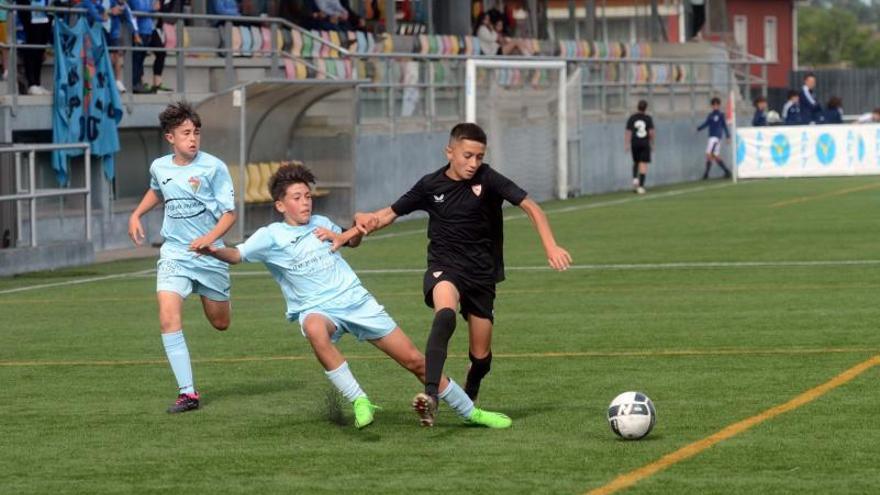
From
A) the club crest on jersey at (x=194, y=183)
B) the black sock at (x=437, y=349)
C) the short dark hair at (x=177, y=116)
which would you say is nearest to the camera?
the black sock at (x=437, y=349)

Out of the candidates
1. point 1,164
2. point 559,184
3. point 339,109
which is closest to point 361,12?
point 559,184

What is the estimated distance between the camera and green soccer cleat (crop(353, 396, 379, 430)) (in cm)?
1008

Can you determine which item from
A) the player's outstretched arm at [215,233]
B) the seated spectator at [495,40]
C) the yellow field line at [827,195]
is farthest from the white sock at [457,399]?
the seated spectator at [495,40]

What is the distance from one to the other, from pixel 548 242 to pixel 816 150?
35538 millimetres

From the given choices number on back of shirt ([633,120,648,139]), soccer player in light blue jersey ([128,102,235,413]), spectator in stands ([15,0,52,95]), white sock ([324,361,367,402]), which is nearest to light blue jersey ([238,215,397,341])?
white sock ([324,361,367,402])

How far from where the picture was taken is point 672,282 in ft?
63.0

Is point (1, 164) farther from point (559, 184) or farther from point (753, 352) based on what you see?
point (559, 184)

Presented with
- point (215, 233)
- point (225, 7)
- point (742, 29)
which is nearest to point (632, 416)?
point (215, 233)

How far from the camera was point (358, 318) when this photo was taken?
10.2m

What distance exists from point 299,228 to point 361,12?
28.5m

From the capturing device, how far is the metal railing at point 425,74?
26766 millimetres

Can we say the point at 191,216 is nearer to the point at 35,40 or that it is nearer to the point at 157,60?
the point at 35,40

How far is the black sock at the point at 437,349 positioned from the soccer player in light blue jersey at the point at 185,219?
187cm

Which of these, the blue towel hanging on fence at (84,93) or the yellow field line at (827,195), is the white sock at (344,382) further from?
the yellow field line at (827,195)
